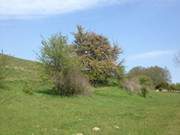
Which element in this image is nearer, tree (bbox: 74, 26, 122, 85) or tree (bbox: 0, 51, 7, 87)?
tree (bbox: 0, 51, 7, 87)

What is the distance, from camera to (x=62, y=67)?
41500 millimetres

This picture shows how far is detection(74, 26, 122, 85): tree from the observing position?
56.9 m

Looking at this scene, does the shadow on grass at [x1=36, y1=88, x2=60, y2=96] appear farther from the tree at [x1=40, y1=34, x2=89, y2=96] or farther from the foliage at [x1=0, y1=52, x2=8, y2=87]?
the foliage at [x1=0, y1=52, x2=8, y2=87]

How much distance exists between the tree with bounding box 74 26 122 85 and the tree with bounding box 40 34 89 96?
13558mm

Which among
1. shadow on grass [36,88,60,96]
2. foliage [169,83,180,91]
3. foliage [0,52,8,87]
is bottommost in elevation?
shadow on grass [36,88,60,96]

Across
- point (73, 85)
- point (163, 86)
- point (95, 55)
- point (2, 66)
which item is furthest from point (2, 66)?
point (163, 86)

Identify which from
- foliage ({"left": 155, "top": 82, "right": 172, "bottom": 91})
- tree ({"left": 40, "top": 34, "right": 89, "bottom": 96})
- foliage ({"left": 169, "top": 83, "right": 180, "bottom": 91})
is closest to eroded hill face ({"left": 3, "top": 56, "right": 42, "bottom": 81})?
tree ({"left": 40, "top": 34, "right": 89, "bottom": 96})

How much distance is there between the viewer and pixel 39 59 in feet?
141

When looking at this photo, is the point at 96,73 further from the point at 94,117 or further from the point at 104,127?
the point at 104,127

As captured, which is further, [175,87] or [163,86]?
[163,86]

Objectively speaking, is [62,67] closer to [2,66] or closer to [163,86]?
[2,66]

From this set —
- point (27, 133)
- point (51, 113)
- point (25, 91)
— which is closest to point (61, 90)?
point (25, 91)

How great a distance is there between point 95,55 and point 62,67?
1692 centimetres

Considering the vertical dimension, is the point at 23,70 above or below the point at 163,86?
below
